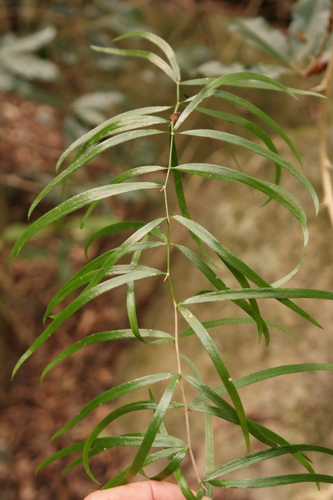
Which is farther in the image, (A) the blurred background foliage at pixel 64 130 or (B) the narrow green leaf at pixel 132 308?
(A) the blurred background foliage at pixel 64 130

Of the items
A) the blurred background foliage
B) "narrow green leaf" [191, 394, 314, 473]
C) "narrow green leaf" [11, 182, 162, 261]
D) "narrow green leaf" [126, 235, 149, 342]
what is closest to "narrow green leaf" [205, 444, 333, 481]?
"narrow green leaf" [191, 394, 314, 473]

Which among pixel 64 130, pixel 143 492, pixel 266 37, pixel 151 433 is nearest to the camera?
pixel 151 433

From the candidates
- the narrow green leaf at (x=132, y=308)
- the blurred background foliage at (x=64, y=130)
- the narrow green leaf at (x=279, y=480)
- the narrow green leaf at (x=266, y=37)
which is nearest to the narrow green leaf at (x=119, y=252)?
the narrow green leaf at (x=132, y=308)

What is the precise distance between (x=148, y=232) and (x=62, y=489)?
1.70 m

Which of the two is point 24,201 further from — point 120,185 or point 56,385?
point 120,185

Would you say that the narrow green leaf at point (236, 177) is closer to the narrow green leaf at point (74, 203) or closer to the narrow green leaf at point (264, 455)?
the narrow green leaf at point (74, 203)

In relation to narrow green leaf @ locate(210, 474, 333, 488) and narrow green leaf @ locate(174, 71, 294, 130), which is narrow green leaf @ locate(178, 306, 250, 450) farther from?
narrow green leaf @ locate(174, 71, 294, 130)

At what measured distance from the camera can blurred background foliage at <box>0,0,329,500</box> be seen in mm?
1412

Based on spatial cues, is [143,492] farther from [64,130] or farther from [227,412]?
[64,130]

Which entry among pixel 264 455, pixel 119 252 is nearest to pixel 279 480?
pixel 264 455

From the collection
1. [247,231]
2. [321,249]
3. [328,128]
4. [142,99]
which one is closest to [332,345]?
[321,249]

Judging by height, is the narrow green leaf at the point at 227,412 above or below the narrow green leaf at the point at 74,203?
below

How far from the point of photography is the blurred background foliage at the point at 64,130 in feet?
4.63

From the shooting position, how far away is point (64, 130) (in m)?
1.40
